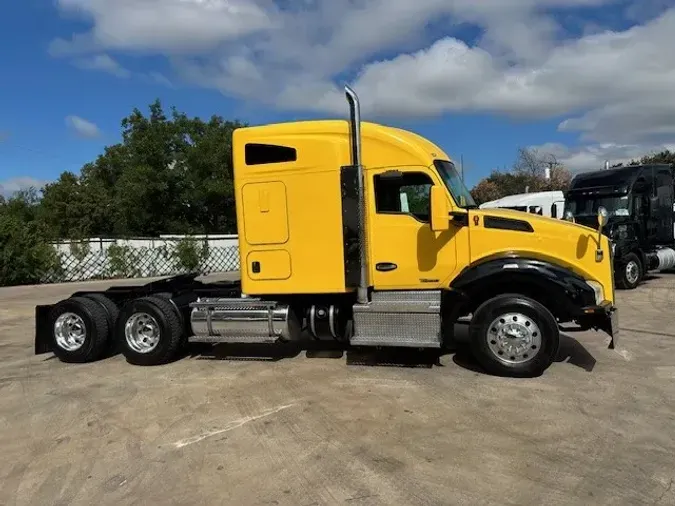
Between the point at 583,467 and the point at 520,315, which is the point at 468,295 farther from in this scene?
the point at 583,467

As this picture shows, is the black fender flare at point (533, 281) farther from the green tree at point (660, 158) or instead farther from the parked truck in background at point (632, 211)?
the green tree at point (660, 158)

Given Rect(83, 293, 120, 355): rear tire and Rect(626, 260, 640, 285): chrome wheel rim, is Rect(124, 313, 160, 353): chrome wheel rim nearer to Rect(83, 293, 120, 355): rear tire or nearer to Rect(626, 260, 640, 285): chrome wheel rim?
Rect(83, 293, 120, 355): rear tire

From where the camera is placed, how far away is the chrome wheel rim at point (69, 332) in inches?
330

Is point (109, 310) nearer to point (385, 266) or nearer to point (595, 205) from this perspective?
point (385, 266)

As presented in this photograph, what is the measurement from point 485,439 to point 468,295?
249cm

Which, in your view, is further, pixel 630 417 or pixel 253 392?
pixel 253 392

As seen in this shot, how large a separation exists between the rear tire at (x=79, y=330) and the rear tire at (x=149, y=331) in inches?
13.2

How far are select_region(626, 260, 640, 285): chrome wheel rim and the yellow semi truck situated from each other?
8.65 metres

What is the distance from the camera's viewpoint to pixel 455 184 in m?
7.59

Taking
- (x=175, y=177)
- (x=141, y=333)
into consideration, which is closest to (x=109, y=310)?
(x=141, y=333)

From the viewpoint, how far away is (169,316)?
25.9ft

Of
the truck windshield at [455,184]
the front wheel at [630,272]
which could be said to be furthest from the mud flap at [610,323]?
the front wheel at [630,272]

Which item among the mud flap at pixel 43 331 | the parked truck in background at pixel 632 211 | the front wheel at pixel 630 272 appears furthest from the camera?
the parked truck in background at pixel 632 211

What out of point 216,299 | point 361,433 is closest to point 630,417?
point 361,433
